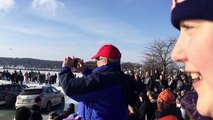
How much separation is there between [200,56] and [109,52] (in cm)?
271

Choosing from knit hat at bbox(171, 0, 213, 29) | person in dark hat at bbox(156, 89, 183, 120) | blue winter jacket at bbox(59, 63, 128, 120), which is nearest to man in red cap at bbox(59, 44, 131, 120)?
blue winter jacket at bbox(59, 63, 128, 120)

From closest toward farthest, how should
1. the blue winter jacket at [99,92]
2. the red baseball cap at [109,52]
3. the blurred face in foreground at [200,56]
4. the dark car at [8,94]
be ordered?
the blurred face in foreground at [200,56]
the blue winter jacket at [99,92]
the red baseball cap at [109,52]
the dark car at [8,94]

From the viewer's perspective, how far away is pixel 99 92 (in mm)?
3119

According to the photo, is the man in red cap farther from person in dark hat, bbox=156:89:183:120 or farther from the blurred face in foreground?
the blurred face in foreground

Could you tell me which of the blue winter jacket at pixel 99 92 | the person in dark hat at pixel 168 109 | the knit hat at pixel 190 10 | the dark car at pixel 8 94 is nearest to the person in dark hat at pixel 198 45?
the knit hat at pixel 190 10

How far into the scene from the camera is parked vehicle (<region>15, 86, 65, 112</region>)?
19.4 meters

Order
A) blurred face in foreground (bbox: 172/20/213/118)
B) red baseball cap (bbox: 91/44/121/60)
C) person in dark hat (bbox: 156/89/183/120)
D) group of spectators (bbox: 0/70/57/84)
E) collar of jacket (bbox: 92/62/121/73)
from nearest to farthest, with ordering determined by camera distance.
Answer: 1. blurred face in foreground (bbox: 172/20/213/118)
2. collar of jacket (bbox: 92/62/121/73)
3. red baseball cap (bbox: 91/44/121/60)
4. person in dark hat (bbox: 156/89/183/120)
5. group of spectators (bbox: 0/70/57/84)

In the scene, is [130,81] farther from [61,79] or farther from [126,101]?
[61,79]

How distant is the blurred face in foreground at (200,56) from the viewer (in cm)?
82

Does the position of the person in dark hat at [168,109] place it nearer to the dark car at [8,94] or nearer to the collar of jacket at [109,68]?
the collar of jacket at [109,68]

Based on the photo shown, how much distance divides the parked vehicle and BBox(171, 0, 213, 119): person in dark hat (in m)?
18.4

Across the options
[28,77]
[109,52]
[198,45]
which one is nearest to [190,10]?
[198,45]

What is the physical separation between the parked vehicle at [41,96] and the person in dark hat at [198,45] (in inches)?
725

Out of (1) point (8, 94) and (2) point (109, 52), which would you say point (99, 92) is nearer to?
(2) point (109, 52)
